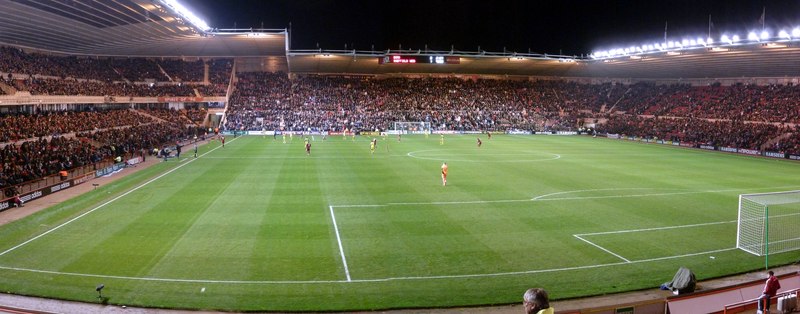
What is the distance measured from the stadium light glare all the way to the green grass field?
18774 mm

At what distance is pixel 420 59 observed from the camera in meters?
74.8

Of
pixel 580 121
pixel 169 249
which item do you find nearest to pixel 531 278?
pixel 169 249

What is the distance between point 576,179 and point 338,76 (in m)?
60.3

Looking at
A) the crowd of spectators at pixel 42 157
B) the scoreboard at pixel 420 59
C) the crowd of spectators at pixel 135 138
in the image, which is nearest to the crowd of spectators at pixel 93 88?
the crowd of spectators at pixel 135 138

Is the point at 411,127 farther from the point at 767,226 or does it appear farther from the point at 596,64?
the point at 767,226

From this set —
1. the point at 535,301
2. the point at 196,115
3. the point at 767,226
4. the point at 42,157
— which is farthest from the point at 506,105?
the point at 535,301

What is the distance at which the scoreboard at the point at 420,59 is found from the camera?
7356 centimetres

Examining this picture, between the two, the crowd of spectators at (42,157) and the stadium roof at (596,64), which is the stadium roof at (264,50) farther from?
the crowd of spectators at (42,157)

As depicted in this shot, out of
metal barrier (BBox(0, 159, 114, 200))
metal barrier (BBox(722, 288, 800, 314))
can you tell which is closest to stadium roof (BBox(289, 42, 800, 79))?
metal barrier (BBox(0, 159, 114, 200))

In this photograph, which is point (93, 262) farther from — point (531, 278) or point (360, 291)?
point (531, 278)

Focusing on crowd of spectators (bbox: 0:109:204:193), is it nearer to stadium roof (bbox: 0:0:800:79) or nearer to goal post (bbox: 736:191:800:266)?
stadium roof (bbox: 0:0:800:79)

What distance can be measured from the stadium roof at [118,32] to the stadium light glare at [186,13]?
465mm

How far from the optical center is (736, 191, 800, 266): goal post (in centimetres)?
1647

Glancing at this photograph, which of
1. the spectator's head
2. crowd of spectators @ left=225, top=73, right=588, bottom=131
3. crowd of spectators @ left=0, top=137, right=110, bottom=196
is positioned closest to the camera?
the spectator's head
